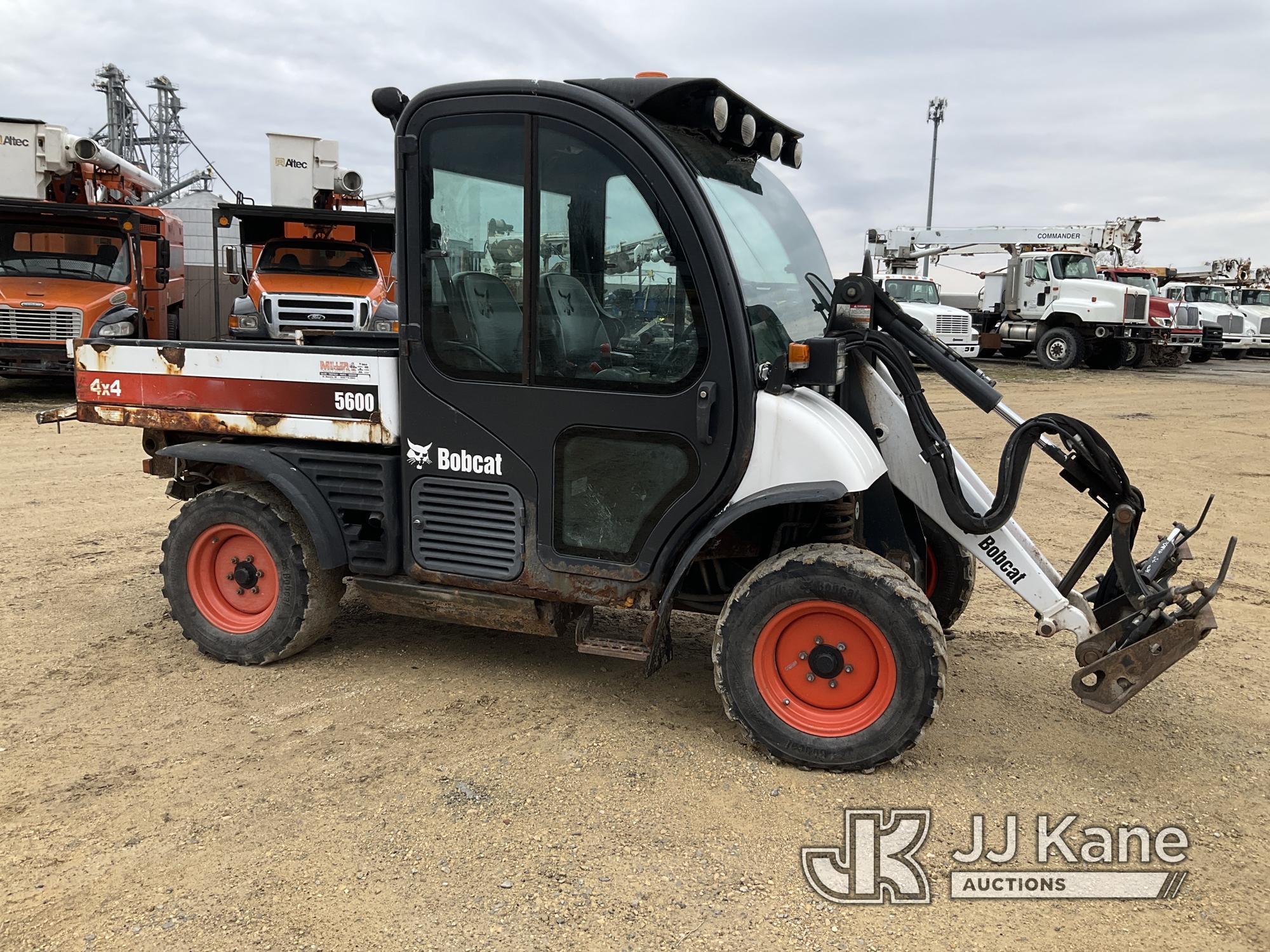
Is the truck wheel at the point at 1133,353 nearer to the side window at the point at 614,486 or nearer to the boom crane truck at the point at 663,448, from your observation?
the boom crane truck at the point at 663,448

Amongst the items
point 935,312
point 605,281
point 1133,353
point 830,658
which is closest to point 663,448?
point 605,281

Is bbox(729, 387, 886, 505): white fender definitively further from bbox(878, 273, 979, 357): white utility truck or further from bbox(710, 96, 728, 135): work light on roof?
bbox(878, 273, 979, 357): white utility truck

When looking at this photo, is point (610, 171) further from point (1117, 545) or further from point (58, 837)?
point (58, 837)

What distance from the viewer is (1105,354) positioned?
2427cm

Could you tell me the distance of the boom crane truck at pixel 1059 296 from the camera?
22.8m

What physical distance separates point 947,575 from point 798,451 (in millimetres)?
1564

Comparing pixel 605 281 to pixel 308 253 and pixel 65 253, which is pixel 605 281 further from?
pixel 65 253

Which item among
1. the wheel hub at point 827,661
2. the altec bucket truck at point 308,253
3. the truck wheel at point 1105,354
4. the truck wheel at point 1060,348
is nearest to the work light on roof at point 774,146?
the wheel hub at point 827,661

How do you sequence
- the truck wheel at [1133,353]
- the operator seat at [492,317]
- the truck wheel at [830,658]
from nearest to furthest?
1. the truck wheel at [830,658]
2. the operator seat at [492,317]
3. the truck wheel at [1133,353]

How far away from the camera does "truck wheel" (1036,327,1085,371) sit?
911 inches

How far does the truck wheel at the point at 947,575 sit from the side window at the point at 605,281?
5.60 ft

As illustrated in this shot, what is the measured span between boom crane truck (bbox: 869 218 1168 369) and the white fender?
19.4 metres

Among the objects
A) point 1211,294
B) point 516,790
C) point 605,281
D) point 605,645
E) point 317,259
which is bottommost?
point 516,790

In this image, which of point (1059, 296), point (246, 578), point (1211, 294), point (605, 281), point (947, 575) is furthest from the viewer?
point (1211, 294)
